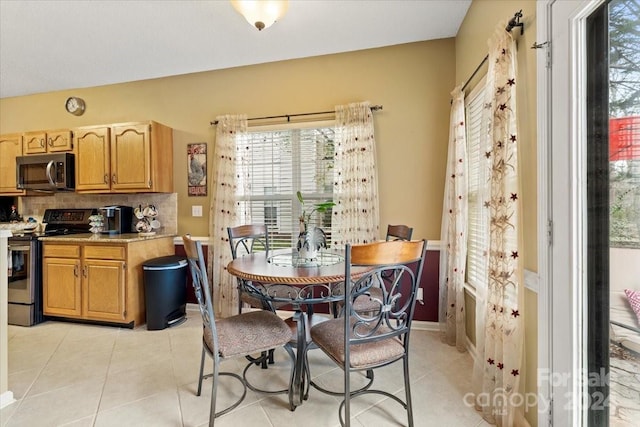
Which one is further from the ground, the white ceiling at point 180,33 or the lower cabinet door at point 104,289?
the white ceiling at point 180,33

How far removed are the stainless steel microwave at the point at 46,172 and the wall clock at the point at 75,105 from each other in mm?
753

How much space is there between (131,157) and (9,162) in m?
1.84

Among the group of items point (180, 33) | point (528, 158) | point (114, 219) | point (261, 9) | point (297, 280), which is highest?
point (180, 33)

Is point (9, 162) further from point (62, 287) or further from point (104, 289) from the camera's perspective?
point (104, 289)

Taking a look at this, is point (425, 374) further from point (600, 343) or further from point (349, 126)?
point (349, 126)

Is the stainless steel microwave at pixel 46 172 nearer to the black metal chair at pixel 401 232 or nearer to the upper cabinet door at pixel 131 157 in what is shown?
the upper cabinet door at pixel 131 157

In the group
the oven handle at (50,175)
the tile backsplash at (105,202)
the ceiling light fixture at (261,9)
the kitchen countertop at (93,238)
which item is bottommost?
the kitchen countertop at (93,238)

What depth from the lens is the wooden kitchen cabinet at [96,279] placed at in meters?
2.89

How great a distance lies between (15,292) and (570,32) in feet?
16.3

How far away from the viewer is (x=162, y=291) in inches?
115

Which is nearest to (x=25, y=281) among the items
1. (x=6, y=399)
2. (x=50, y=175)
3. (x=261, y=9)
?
(x=50, y=175)

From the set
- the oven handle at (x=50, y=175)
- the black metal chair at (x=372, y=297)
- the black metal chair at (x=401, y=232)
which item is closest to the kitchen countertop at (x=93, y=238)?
the oven handle at (x=50, y=175)

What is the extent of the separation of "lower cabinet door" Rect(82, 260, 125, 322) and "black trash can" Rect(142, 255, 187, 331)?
0.74ft

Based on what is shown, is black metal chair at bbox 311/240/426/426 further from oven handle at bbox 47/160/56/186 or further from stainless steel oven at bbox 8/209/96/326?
oven handle at bbox 47/160/56/186
